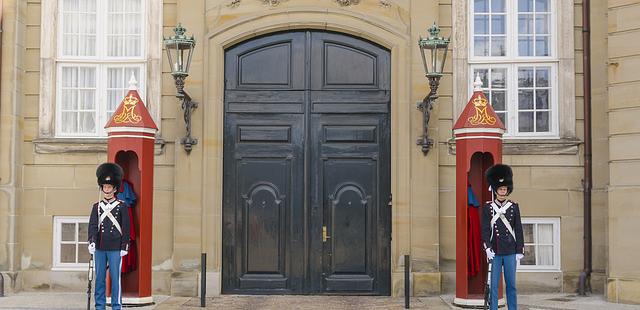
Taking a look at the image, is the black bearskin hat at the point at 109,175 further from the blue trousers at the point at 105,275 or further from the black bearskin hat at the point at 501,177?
the black bearskin hat at the point at 501,177

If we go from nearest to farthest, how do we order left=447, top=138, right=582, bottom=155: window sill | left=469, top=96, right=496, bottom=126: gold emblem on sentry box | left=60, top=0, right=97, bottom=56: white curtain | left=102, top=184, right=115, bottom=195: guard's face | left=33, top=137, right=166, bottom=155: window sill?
left=102, top=184, right=115, bottom=195: guard's face → left=469, top=96, right=496, bottom=126: gold emblem on sentry box → left=447, top=138, right=582, bottom=155: window sill → left=33, top=137, right=166, bottom=155: window sill → left=60, top=0, right=97, bottom=56: white curtain

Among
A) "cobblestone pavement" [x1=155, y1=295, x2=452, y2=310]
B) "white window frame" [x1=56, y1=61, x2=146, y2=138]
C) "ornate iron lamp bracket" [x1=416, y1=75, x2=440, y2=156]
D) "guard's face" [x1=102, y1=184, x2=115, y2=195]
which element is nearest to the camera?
"guard's face" [x1=102, y1=184, x2=115, y2=195]

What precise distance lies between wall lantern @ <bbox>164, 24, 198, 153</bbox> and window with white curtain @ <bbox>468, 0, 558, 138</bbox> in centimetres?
417

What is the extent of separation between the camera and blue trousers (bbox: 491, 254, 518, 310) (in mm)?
10734

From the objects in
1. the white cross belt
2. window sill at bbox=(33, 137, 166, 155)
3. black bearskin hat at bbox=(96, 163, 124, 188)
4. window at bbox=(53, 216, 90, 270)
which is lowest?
window at bbox=(53, 216, 90, 270)

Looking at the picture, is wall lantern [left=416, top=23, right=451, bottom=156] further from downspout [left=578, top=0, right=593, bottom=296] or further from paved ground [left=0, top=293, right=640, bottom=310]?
paved ground [left=0, top=293, right=640, bottom=310]

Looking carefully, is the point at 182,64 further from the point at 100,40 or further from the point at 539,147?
the point at 539,147

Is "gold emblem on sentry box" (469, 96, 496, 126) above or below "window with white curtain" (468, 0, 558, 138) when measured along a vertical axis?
below

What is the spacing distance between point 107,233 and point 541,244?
6.40 metres

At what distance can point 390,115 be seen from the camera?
1338 cm

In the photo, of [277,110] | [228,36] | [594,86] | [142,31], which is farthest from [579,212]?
[142,31]

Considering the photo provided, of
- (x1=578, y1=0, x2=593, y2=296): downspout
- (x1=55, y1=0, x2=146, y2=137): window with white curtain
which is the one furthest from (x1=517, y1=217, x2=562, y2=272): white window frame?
(x1=55, y1=0, x2=146, y2=137): window with white curtain

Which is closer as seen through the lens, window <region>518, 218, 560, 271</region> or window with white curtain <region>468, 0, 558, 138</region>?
window <region>518, 218, 560, 271</region>

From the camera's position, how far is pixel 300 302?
40.8 ft
